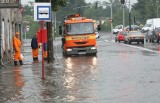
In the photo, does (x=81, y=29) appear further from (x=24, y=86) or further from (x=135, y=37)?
(x=135, y=37)

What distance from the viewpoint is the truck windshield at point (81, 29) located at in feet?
112

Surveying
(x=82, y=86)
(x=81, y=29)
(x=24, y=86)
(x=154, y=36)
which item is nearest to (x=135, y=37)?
(x=154, y=36)

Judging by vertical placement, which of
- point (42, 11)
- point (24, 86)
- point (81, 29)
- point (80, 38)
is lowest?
point (24, 86)

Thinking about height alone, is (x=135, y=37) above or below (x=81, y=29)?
below

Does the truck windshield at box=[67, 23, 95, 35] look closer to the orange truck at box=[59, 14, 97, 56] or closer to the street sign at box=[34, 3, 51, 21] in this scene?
the orange truck at box=[59, 14, 97, 56]

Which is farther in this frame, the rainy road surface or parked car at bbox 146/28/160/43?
parked car at bbox 146/28/160/43

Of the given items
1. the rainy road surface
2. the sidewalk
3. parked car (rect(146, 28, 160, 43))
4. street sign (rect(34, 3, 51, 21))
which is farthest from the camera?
parked car (rect(146, 28, 160, 43))

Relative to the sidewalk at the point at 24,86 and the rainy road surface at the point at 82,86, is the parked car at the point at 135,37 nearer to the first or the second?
the rainy road surface at the point at 82,86

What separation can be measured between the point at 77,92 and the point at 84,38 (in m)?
19.8

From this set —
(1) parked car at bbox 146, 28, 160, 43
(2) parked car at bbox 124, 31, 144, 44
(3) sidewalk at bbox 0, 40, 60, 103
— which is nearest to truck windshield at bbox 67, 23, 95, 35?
(3) sidewalk at bbox 0, 40, 60, 103

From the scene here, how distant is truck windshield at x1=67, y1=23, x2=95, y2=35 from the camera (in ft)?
112

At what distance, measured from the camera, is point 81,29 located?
34.4m

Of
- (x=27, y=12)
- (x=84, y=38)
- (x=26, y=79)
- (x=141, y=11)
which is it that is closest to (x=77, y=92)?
(x=26, y=79)

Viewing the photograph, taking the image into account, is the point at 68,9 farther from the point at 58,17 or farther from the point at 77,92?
the point at 77,92
